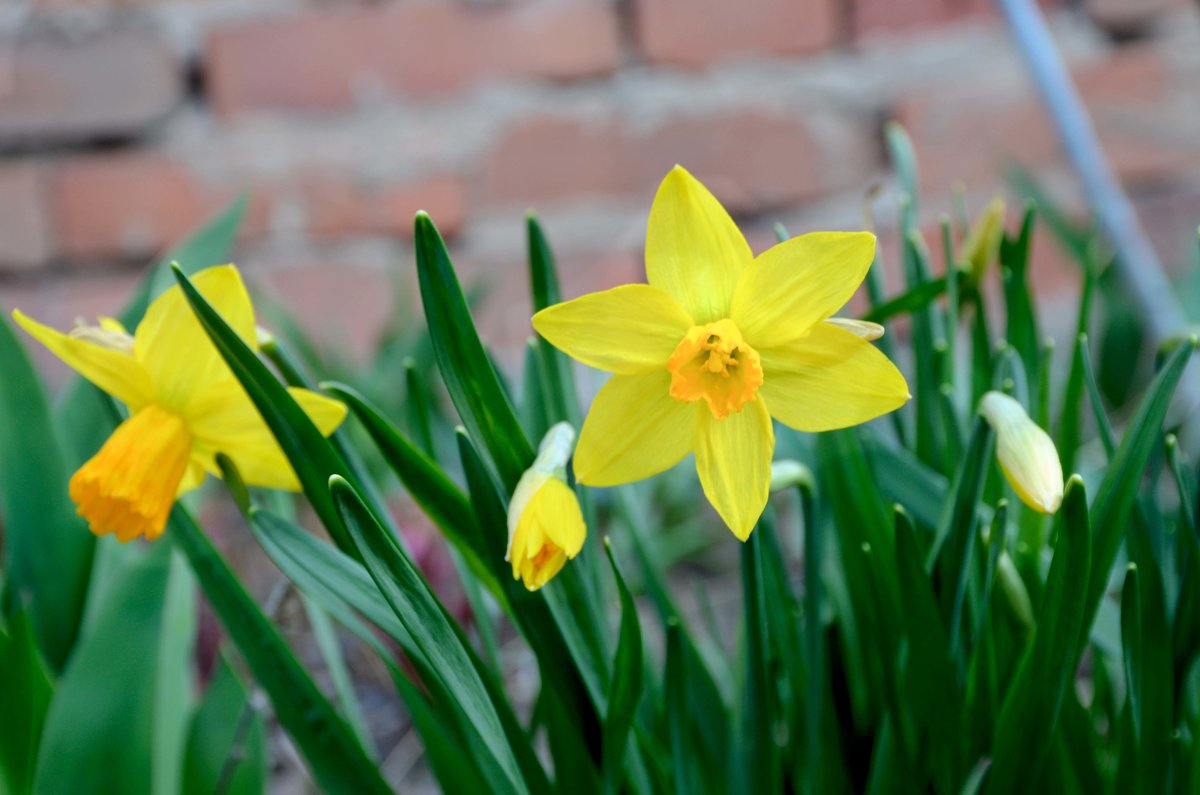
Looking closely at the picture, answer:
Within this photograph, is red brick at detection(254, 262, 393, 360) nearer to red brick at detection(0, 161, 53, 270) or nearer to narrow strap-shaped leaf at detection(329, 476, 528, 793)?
red brick at detection(0, 161, 53, 270)

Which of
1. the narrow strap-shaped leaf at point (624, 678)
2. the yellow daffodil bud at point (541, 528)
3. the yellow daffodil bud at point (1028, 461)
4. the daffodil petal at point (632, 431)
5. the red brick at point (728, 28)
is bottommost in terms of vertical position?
the narrow strap-shaped leaf at point (624, 678)

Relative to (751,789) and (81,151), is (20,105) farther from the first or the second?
(751,789)

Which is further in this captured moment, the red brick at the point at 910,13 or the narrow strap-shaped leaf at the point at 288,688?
the red brick at the point at 910,13

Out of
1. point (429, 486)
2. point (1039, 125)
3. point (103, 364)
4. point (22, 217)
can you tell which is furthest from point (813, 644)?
point (22, 217)

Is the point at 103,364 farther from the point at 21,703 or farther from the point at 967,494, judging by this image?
the point at 967,494

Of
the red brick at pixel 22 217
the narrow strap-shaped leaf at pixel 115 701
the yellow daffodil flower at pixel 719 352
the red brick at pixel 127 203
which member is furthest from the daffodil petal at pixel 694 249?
the red brick at pixel 22 217

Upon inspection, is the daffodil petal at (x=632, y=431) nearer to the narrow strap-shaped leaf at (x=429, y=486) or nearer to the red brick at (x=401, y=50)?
the narrow strap-shaped leaf at (x=429, y=486)
